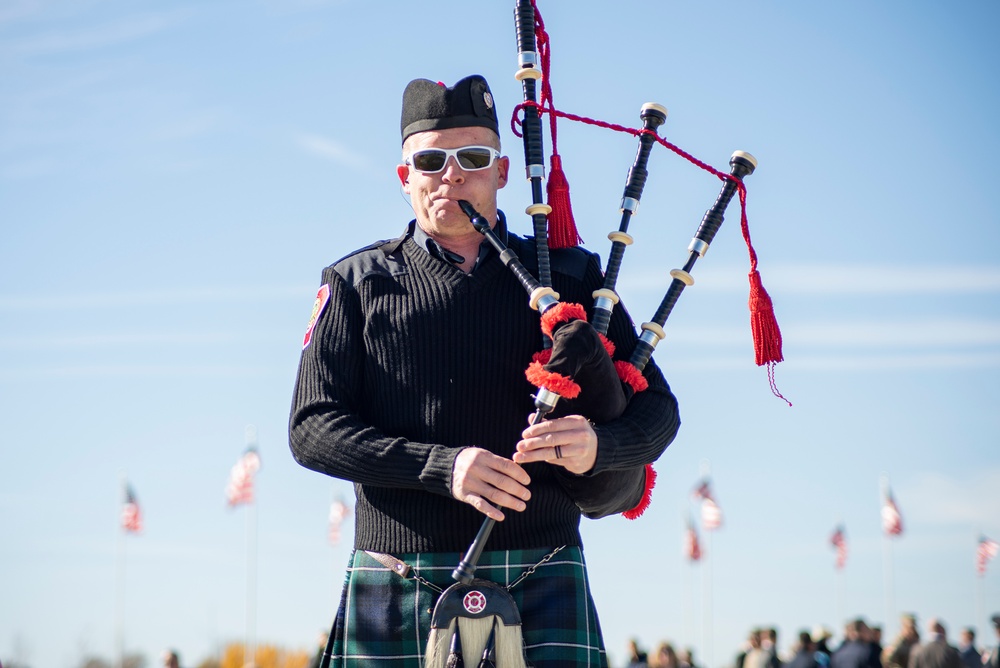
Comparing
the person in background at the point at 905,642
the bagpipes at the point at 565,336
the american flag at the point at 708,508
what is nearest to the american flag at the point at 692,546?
the american flag at the point at 708,508

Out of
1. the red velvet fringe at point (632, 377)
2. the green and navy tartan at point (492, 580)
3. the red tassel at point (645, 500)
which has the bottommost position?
the green and navy tartan at point (492, 580)

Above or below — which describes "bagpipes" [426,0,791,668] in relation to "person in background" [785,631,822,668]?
above

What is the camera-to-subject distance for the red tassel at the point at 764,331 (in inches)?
130

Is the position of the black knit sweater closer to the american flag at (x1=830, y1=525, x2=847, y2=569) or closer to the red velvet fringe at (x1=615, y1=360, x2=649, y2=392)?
the red velvet fringe at (x1=615, y1=360, x2=649, y2=392)

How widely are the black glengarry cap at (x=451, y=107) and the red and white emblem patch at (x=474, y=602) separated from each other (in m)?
1.15

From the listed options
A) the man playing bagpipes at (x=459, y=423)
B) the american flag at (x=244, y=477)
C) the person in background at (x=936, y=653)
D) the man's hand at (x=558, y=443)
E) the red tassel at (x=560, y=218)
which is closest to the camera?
the man's hand at (x=558, y=443)

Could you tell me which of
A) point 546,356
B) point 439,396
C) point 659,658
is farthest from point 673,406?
point 659,658

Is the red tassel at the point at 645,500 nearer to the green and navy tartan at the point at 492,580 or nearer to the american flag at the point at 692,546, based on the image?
the green and navy tartan at the point at 492,580

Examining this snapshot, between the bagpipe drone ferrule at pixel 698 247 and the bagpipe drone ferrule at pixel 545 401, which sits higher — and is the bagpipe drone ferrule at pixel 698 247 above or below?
above

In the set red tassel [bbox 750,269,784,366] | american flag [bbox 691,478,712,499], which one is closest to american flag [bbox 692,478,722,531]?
american flag [bbox 691,478,712,499]

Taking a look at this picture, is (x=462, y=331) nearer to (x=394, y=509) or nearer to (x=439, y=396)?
(x=439, y=396)

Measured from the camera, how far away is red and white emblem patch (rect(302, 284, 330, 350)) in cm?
312

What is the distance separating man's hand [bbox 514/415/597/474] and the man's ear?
84 cm

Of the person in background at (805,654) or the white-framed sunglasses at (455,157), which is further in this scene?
the person in background at (805,654)
